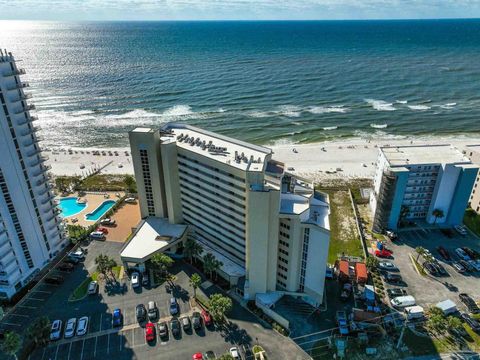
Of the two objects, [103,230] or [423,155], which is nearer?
[103,230]

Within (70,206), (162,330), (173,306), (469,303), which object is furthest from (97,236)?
(469,303)

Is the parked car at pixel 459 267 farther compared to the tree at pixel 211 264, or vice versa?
the parked car at pixel 459 267

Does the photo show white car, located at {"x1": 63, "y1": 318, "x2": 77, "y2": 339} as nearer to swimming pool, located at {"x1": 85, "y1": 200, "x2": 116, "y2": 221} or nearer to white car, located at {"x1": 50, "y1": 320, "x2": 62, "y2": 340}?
white car, located at {"x1": 50, "y1": 320, "x2": 62, "y2": 340}

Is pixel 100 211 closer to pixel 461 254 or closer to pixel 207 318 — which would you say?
pixel 207 318

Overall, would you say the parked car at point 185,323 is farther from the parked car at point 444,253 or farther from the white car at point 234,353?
the parked car at point 444,253

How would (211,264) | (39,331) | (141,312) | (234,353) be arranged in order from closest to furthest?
(39,331) < (234,353) < (141,312) < (211,264)

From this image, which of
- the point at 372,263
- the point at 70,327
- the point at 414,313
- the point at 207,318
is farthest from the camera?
the point at 372,263

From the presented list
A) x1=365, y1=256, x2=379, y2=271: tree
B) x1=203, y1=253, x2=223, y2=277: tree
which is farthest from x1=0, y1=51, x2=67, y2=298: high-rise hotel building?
x1=365, y1=256, x2=379, y2=271: tree

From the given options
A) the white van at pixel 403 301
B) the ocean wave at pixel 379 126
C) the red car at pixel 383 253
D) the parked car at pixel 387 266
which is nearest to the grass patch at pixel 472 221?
the red car at pixel 383 253
